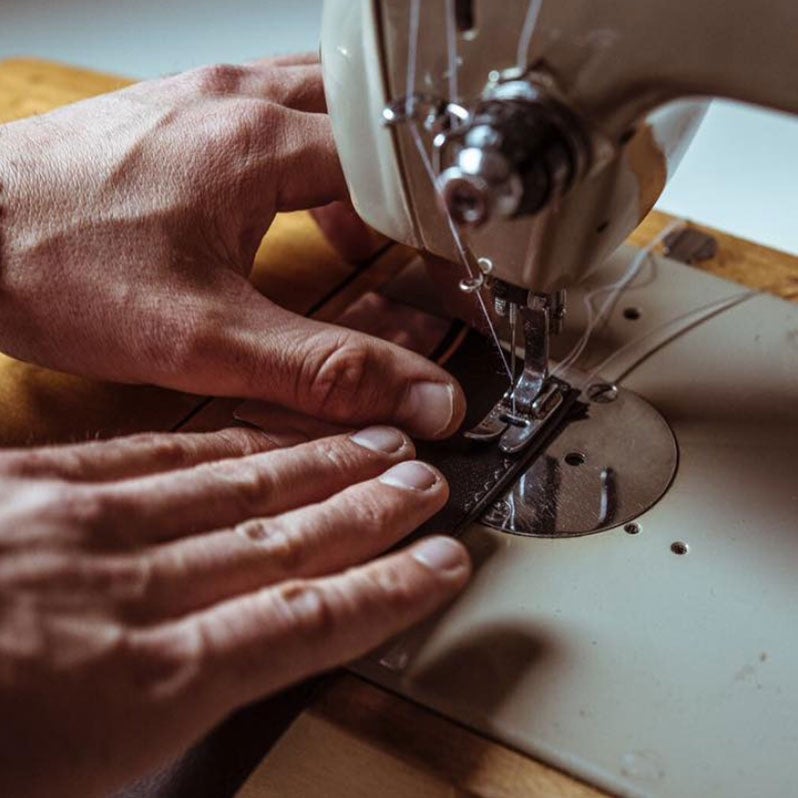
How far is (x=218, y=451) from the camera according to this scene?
789 mm

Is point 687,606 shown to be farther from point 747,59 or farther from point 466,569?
point 747,59

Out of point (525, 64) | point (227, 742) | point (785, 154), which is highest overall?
point (525, 64)

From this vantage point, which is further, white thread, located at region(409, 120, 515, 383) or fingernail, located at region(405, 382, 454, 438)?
fingernail, located at region(405, 382, 454, 438)

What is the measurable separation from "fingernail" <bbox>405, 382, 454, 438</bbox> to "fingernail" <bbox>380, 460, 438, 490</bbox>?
0.05 meters

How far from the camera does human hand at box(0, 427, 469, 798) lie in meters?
0.59

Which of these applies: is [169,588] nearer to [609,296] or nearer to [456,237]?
[456,237]

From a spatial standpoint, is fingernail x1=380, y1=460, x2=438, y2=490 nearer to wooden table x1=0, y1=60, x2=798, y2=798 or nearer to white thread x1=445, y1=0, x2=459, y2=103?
wooden table x1=0, y1=60, x2=798, y2=798

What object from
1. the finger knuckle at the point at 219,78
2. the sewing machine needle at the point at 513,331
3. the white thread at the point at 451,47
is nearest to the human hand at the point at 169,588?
the sewing machine needle at the point at 513,331

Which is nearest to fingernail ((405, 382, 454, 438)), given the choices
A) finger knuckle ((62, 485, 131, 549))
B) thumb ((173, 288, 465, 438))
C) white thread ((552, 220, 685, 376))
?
thumb ((173, 288, 465, 438))

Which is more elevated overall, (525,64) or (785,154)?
(525,64)

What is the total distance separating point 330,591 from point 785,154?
3.67 feet

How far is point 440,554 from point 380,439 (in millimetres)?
136

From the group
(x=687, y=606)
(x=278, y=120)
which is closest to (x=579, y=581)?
(x=687, y=606)

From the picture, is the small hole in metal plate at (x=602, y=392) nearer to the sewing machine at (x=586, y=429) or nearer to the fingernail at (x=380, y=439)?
the sewing machine at (x=586, y=429)
